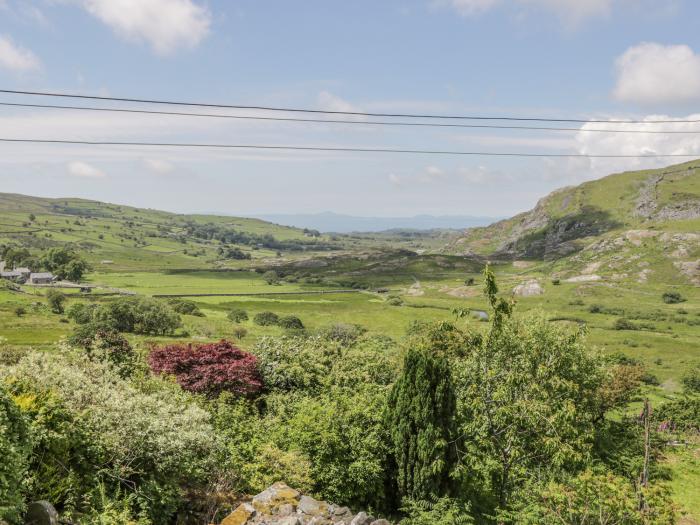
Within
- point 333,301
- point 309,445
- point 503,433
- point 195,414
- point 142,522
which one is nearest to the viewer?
point 142,522

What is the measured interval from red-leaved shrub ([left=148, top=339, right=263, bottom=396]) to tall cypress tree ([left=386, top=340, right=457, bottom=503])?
1024cm

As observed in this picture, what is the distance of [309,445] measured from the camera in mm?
20797

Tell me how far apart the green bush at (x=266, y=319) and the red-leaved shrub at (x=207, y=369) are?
74.1m

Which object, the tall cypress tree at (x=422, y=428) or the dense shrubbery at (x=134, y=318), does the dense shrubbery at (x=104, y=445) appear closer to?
the tall cypress tree at (x=422, y=428)

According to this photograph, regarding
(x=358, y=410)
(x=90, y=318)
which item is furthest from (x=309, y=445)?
(x=90, y=318)

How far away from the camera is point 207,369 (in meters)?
28.5

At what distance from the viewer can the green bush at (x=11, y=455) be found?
1015 cm

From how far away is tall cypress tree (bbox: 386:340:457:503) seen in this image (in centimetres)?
2120

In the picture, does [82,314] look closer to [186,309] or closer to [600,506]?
[186,309]

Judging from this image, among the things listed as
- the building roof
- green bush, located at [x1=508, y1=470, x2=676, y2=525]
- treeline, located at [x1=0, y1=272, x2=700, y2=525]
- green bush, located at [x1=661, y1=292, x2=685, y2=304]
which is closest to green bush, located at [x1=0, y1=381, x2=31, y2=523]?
treeline, located at [x1=0, y1=272, x2=700, y2=525]

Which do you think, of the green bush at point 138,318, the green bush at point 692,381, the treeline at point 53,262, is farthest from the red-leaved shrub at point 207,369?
the treeline at point 53,262

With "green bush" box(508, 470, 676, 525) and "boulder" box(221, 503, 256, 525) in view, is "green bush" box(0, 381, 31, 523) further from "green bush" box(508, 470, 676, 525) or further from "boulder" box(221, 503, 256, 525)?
"green bush" box(508, 470, 676, 525)

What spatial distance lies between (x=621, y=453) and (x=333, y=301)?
4227 inches

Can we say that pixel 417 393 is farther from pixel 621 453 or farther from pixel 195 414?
pixel 621 453
